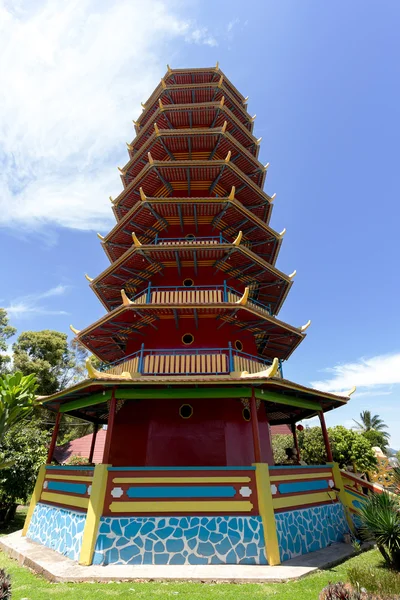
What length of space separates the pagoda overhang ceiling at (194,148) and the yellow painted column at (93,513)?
15082 mm

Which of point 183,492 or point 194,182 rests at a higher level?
point 194,182

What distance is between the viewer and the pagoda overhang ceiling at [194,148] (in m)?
16.7

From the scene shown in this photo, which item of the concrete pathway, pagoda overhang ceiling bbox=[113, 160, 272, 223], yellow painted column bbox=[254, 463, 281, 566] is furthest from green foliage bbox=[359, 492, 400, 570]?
pagoda overhang ceiling bbox=[113, 160, 272, 223]

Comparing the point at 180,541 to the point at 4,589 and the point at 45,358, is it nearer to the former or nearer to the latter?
the point at 4,589

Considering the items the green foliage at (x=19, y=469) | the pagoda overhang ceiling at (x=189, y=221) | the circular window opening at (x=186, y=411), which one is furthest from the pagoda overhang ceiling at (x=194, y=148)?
the green foliage at (x=19, y=469)

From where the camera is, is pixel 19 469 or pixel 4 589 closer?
pixel 4 589

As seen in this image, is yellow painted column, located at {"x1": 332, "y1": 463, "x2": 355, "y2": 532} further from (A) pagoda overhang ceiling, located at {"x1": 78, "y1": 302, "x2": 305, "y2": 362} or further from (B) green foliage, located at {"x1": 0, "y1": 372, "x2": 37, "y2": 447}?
(B) green foliage, located at {"x1": 0, "y1": 372, "x2": 37, "y2": 447}

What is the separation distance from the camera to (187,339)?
541 inches

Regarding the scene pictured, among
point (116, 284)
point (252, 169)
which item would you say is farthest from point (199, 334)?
point (252, 169)

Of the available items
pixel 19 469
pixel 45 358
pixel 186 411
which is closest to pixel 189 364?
pixel 186 411

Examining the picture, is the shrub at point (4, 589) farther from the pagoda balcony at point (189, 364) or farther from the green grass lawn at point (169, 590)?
the pagoda balcony at point (189, 364)

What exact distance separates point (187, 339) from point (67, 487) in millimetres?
6596

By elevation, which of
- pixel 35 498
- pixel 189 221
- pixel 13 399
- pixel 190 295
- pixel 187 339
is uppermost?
pixel 189 221

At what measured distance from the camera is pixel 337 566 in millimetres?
8617
